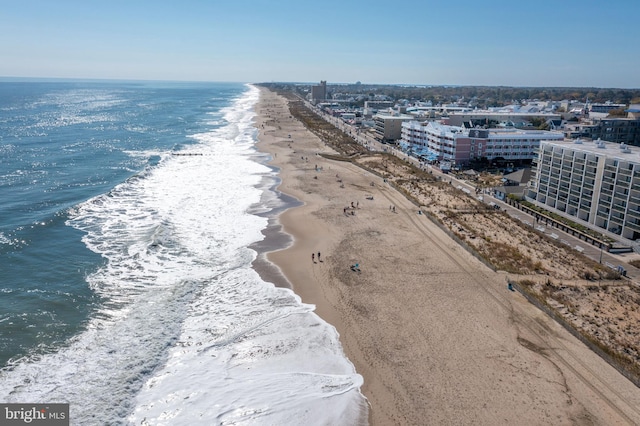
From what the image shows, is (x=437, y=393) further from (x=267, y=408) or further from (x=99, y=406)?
(x=99, y=406)

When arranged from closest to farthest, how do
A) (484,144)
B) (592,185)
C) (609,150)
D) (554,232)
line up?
(554,232), (592,185), (609,150), (484,144)

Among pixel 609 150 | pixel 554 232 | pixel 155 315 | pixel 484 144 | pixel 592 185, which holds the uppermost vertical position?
pixel 609 150

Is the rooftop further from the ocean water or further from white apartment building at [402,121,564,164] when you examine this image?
the ocean water

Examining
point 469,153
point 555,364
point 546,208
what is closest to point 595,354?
point 555,364

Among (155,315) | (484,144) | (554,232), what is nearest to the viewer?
(155,315)

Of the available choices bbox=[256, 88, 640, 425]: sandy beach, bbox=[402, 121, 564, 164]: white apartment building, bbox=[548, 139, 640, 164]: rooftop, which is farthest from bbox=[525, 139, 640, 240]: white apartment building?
bbox=[402, 121, 564, 164]: white apartment building

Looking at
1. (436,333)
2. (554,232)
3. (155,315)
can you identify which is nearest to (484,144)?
(554,232)

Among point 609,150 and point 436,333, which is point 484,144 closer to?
point 609,150
